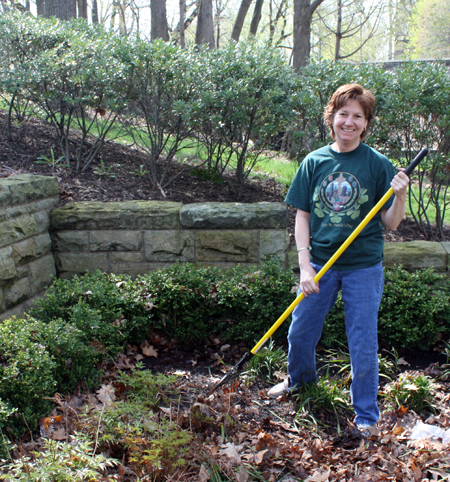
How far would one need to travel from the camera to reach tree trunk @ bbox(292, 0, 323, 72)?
952 centimetres

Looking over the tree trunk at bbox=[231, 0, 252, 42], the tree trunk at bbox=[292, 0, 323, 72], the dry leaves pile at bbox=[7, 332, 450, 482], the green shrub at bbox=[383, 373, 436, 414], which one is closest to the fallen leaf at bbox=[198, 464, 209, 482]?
the dry leaves pile at bbox=[7, 332, 450, 482]

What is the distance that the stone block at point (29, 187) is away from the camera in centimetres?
393

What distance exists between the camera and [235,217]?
4.28m

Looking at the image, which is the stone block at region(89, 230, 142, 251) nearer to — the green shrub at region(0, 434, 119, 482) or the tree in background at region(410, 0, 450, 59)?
the green shrub at region(0, 434, 119, 482)

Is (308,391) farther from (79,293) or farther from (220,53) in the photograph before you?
(220,53)

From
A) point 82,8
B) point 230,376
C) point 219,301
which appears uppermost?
point 82,8

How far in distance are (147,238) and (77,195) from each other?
42.7 inches

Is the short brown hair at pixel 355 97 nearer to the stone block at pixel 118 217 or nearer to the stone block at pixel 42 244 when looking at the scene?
the stone block at pixel 118 217

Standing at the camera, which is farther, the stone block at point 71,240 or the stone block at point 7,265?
the stone block at point 71,240

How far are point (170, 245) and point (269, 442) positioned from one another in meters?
2.32

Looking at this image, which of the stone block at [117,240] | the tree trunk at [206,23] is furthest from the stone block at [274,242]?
the tree trunk at [206,23]

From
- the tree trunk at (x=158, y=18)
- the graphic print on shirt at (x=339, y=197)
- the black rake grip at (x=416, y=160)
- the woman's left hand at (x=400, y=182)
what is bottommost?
the graphic print on shirt at (x=339, y=197)

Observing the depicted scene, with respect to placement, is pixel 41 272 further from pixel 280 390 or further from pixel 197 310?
pixel 280 390

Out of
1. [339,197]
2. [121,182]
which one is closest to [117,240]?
[121,182]
